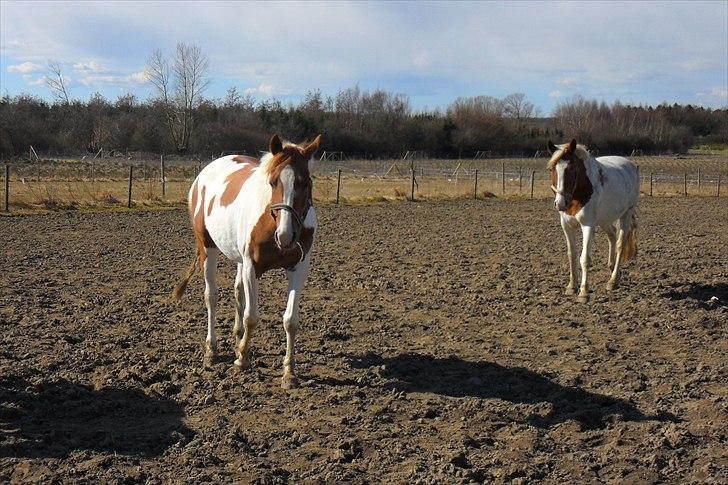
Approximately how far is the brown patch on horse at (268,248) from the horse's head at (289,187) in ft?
0.46

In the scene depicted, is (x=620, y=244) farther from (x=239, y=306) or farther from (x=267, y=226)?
(x=267, y=226)

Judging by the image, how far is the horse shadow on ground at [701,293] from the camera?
8242mm

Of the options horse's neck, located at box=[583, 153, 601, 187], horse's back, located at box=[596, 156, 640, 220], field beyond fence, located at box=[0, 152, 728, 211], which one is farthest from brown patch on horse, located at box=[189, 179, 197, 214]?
field beyond fence, located at box=[0, 152, 728, 211]

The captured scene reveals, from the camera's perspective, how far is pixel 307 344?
22.0 feet

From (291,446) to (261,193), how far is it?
7.14 ft

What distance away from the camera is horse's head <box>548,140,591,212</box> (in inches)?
345

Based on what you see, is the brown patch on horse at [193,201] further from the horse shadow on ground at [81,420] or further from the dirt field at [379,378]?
the horse shadow on ground at [81,420]

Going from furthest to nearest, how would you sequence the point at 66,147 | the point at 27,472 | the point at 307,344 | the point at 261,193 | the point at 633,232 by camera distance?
the point at 66,147, the point at 633,232, the point at 307,344, the point at 261,193, the point at 27,472

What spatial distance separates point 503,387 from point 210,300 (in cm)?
289

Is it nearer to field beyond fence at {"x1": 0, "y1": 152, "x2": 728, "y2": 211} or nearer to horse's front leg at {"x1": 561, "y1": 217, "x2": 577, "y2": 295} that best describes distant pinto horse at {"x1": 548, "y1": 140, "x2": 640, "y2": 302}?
horse's front leg at {"x1": 561, "y1": 217, "x2": 577, "y2": 295}

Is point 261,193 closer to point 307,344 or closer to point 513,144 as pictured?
point 307,344

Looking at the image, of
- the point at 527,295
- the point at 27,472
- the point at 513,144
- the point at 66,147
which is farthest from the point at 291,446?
the point at 513,144

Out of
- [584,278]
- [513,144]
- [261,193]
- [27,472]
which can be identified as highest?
[513,144]

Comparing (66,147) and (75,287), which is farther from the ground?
(66,147)
